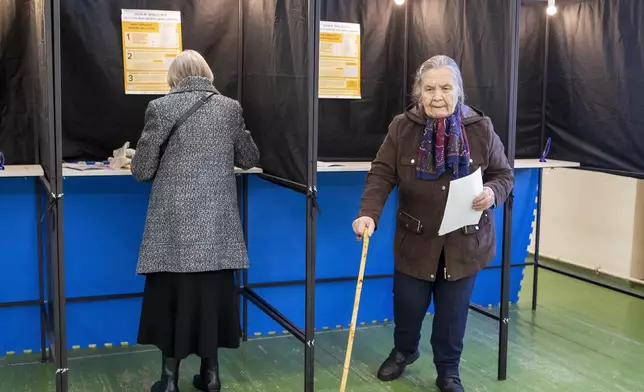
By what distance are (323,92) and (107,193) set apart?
128 centimetres

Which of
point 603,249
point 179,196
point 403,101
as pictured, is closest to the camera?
point 179,196

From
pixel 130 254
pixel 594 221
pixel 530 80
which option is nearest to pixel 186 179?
pixel 130 254

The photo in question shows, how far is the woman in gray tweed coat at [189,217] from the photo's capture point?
2906mm

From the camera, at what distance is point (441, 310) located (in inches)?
125

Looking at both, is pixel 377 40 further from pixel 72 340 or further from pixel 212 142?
pixel 72 340

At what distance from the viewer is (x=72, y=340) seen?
12.1 feet

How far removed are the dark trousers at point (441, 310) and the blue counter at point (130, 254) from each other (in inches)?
34.1

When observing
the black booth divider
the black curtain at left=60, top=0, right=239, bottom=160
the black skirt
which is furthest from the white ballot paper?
the black curtain at left=60, top=0, right=239, bottom=160

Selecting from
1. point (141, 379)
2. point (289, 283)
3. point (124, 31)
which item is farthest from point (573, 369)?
point (124, 31)

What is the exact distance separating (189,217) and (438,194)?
1.04m

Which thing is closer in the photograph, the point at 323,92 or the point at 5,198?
the point at 5,198

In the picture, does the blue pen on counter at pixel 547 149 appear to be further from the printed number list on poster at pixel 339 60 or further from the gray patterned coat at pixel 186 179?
the gray patterned coat at pixel 186 179

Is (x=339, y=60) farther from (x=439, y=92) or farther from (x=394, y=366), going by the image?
(x=394, y=366)

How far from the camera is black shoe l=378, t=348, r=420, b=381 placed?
3408 mm
